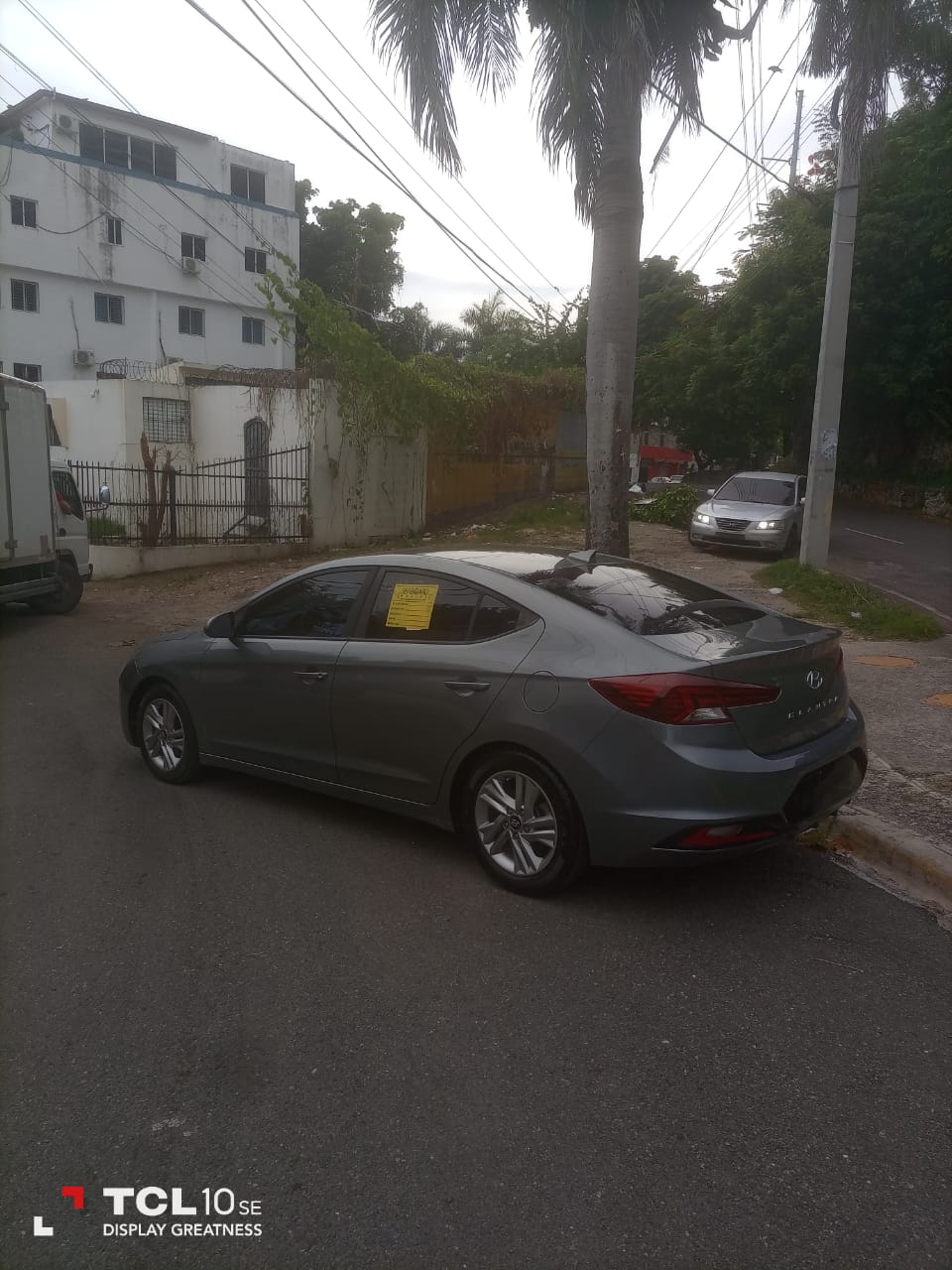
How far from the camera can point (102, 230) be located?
3506 centimetres

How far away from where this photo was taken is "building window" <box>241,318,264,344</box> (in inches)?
1580

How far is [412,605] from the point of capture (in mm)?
5109

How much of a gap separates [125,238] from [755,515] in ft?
89.9

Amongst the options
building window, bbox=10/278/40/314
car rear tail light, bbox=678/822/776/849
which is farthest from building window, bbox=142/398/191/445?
car rear tail light, bbox=678/822/776/849

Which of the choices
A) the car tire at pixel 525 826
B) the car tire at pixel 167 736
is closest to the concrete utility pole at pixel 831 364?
the car tire at pixel 167 736

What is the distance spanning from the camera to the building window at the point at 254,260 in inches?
1527

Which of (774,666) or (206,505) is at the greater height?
(774,666)

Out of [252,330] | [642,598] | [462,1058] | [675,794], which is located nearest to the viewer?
A: [462,1058]

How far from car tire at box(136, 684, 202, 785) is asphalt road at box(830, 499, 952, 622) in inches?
381

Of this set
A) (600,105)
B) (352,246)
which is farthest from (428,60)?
(352,246)

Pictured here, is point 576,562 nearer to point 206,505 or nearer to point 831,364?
point 831,364

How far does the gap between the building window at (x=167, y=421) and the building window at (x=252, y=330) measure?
1861cm

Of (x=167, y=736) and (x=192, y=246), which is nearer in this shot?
(x=167, y=736)

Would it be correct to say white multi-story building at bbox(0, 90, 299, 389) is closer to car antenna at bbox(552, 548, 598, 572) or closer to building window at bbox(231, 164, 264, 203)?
building window at bbox(231, 164, 264, 203)
